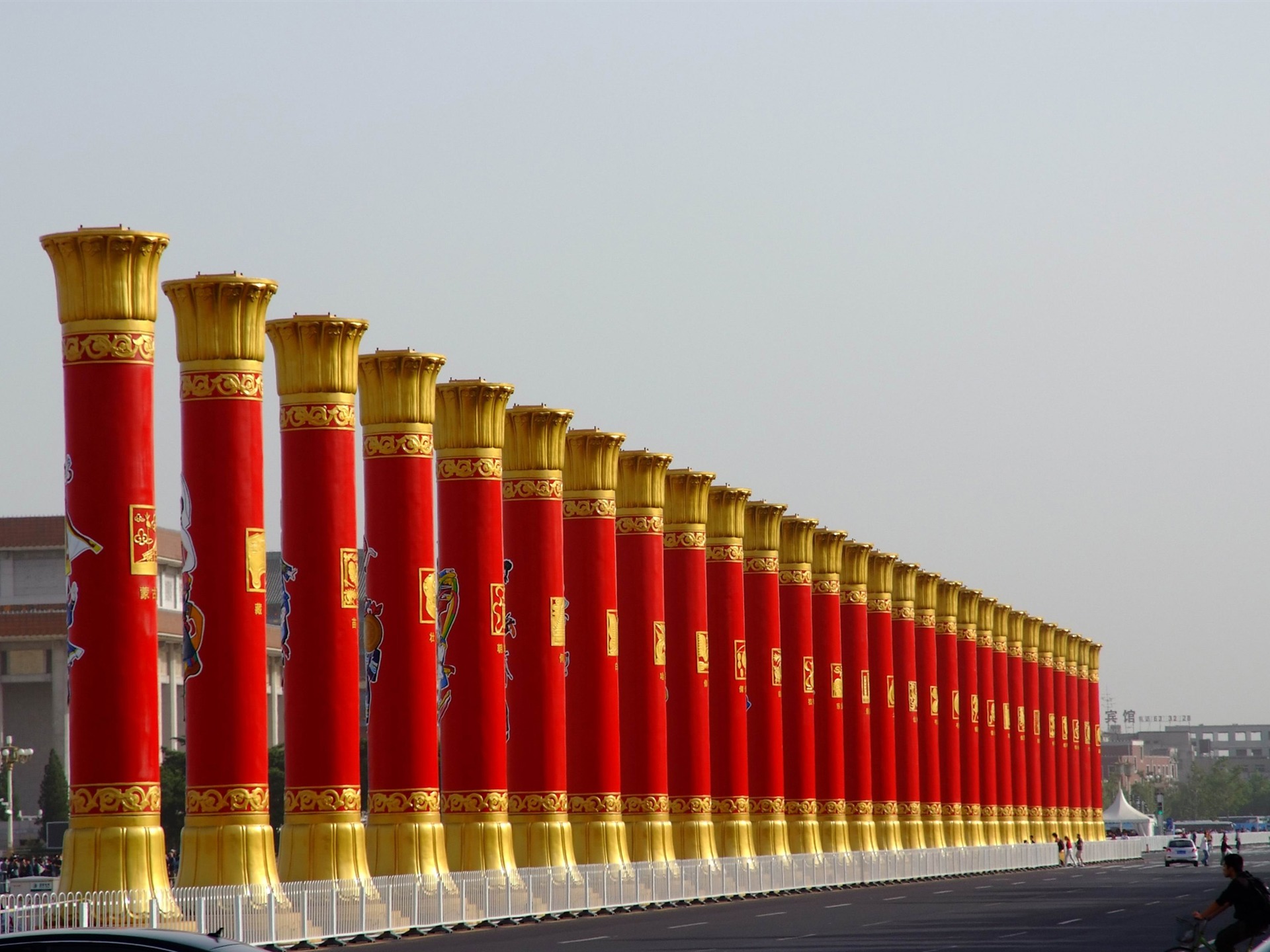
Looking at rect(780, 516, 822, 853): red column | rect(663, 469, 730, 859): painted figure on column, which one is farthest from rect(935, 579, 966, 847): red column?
rect(663, 469, 730, 859): painted figure on column

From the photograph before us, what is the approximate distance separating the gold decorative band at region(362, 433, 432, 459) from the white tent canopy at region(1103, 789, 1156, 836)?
11127cm

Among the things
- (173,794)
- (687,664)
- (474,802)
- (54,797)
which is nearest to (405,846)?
(474,802)

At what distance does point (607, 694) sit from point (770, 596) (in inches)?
577

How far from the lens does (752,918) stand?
39531mm

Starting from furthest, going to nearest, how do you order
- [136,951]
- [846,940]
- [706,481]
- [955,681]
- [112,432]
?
[955,681]
[706,481]
[846,940]
[112,432]
[136,951]

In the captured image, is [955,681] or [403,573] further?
[955,681]

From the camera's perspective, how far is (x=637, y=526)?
51531mm

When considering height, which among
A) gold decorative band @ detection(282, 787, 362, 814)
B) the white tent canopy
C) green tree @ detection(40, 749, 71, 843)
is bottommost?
the white tent canopy

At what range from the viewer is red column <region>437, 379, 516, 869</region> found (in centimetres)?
4112

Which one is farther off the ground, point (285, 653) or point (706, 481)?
point (706, 481)

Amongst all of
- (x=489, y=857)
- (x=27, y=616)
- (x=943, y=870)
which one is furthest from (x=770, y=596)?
(x=27, y=616)

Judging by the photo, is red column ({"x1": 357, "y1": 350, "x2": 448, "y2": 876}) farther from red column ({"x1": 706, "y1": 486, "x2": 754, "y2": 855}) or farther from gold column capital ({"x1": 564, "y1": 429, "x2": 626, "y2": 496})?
red column ({"x1": 706, "y1": 486, "x2": 754, "y2": 855})

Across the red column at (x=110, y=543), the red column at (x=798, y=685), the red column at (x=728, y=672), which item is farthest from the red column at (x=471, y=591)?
the red column at (x=798, y=685)

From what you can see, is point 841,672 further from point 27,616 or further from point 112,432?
point 27,616
